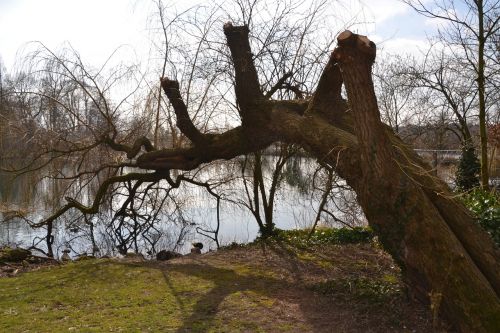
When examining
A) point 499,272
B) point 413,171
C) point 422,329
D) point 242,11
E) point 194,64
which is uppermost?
point 242,11

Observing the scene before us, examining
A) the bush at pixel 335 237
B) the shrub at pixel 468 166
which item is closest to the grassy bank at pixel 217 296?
the bush at pixel 335 237

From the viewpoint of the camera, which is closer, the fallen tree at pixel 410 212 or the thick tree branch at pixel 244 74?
the fallen tree at pixel 410 212

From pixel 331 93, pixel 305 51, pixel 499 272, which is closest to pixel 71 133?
pixel 305 51

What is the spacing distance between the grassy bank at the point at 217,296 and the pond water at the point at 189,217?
10.6ft

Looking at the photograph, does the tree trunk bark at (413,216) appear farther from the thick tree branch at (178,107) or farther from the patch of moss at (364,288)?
the thick tree branch at (178,107)

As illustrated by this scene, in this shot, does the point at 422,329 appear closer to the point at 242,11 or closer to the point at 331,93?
the point at 331,93

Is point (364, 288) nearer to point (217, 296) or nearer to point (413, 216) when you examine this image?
point (413, 216)

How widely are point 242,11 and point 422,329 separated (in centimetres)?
678

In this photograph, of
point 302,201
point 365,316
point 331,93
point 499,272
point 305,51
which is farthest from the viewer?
point 302,201

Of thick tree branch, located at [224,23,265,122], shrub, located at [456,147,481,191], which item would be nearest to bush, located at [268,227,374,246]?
thick tree branch, located at [224,23,265,122]

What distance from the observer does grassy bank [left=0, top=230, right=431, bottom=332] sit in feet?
16.4

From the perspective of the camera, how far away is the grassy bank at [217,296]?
16.4 ft

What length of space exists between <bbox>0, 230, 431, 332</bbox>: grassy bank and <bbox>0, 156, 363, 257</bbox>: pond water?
3.23 m

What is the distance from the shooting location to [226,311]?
5.38 meters
